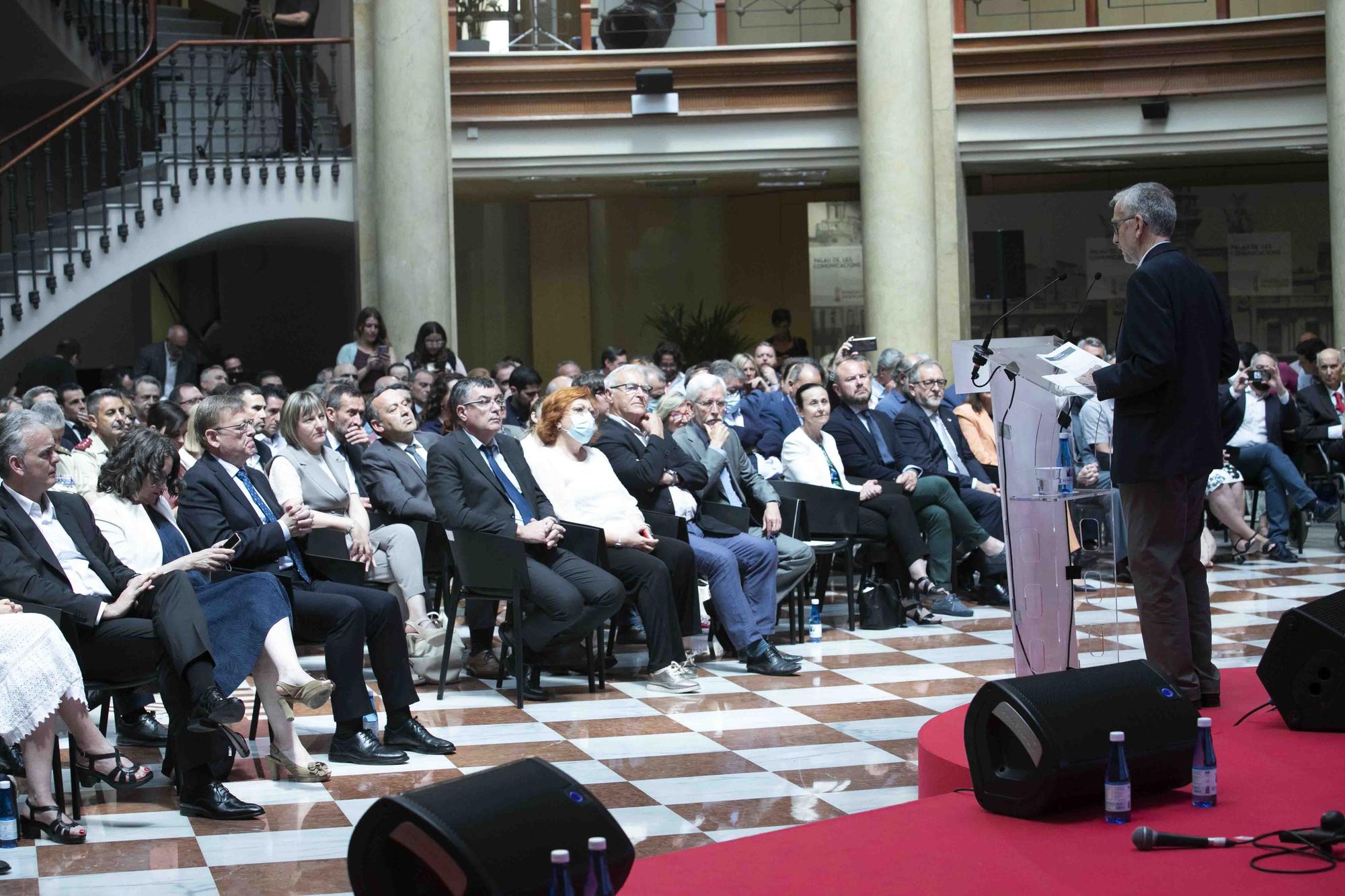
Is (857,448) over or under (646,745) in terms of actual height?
over

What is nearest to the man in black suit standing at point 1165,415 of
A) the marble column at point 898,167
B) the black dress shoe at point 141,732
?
the black dress shoe at point 141,732

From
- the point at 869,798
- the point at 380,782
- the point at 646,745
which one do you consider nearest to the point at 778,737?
the point at 646,745

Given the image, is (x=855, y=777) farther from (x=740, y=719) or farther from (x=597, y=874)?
(x=597, y=874)

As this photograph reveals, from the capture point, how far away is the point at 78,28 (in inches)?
520

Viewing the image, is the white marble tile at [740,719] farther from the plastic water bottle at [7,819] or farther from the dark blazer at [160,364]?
the dark blazer at [160,364]

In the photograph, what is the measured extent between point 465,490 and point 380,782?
1538mm

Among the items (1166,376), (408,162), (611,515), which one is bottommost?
(611,515)

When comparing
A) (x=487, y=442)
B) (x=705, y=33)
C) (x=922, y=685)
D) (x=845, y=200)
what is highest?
(x=705, y=33)

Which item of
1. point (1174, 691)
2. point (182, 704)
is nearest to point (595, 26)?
point (182, 704)

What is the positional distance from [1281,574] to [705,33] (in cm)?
646

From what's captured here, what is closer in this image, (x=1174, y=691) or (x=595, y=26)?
(x=1174, y=691)

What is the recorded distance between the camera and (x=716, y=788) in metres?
4.36

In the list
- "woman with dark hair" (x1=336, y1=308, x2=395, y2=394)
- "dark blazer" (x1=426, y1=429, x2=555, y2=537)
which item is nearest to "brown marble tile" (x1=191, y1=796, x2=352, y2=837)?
"dark blazer" (x1=426, y1=429, x2=555, y2=537)

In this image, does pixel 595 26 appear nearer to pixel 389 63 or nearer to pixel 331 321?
pixel 389 63
